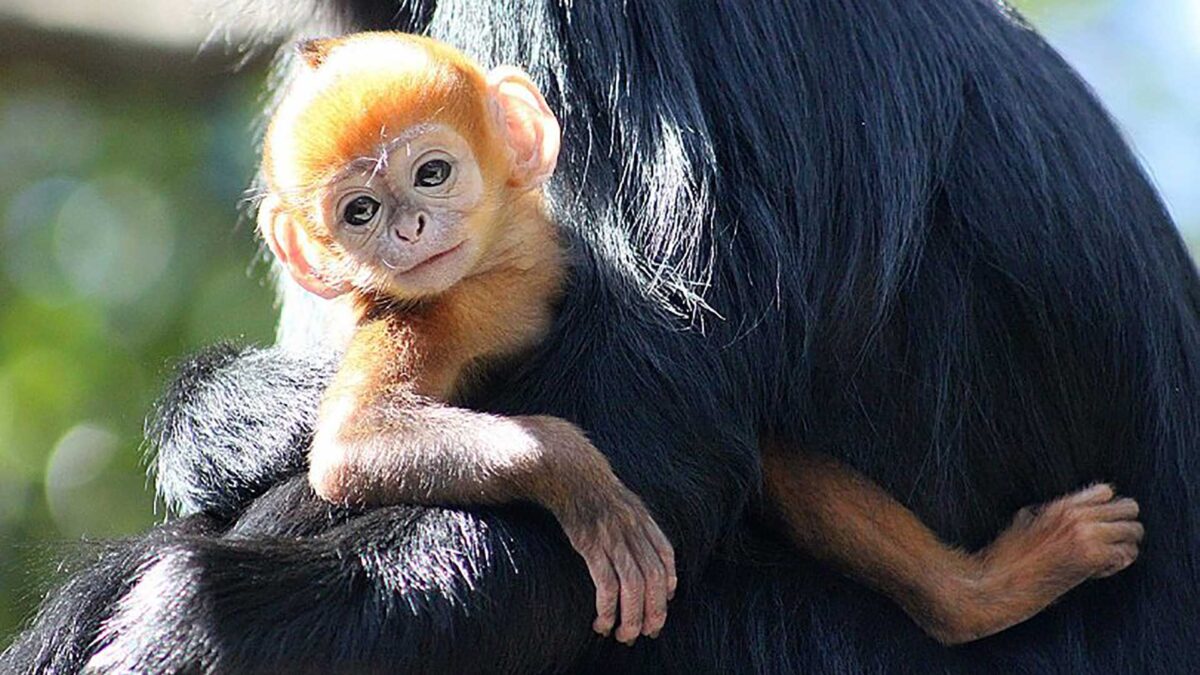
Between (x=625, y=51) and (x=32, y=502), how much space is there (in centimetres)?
530

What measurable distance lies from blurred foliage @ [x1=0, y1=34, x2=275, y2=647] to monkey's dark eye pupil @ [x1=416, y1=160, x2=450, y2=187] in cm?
432

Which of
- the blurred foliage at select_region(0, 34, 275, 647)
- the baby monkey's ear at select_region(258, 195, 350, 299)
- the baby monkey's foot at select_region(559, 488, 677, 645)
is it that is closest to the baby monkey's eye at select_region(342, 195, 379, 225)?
the baby monkey's ear at select_region(258, 195, 350, 299)

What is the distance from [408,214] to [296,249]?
11.8 inches

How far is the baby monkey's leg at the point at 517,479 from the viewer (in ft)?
8.47

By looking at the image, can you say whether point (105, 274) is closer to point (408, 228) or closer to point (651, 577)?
point (408, 228)

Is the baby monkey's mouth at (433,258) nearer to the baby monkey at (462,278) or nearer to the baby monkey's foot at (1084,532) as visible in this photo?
the baby monkey at (462,278)

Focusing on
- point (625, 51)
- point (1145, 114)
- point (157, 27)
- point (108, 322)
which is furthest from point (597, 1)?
point (1145, 114)

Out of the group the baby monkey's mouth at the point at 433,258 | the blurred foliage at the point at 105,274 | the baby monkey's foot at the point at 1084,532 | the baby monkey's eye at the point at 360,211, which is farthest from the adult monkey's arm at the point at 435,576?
the blurred foliage at the point at 105,274

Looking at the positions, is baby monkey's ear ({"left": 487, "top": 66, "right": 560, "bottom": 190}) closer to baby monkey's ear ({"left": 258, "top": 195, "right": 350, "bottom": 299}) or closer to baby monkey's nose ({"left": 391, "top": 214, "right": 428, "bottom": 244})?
baby monkey's nose ({"left": 391, "top": 214, "right": 428, "bottom": 244})

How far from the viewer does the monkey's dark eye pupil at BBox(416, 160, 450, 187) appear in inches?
114

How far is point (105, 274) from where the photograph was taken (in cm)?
783

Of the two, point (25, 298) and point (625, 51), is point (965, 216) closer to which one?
point (625, 51)

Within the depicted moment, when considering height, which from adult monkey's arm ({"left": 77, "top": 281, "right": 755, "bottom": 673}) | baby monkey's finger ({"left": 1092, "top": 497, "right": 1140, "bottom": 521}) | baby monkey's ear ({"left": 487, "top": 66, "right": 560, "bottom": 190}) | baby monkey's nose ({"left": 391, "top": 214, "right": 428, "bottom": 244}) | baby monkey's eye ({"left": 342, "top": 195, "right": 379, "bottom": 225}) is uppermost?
baby monkey's ear ({"left": 487, "top": 66, "right": 560, "bottom": 190})

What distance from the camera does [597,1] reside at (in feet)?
9.39
